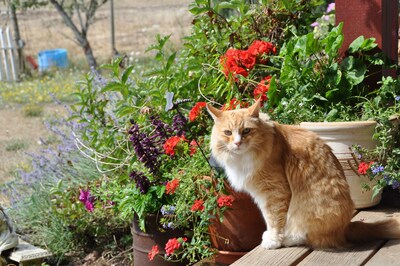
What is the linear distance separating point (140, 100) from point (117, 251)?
126cm

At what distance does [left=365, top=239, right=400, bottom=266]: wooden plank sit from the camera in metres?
2.56

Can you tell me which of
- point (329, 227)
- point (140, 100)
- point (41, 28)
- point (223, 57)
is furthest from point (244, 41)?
point (41, 28)

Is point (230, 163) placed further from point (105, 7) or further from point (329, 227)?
point (105, 7)

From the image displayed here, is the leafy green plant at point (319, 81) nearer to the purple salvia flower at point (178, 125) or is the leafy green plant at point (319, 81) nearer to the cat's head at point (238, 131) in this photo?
the purple salvia flower at point (178, 125)

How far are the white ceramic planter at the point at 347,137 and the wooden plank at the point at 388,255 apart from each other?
626 millimetres

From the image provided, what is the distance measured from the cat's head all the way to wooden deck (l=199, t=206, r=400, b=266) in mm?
475

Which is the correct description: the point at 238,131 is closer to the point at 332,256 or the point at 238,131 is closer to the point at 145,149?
the point at 332,256

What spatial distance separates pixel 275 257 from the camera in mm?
2709

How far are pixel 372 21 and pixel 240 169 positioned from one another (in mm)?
1480

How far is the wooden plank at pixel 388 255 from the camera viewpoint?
8.41ft

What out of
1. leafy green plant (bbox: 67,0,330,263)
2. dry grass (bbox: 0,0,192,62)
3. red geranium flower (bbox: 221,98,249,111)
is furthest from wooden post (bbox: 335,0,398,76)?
dry grass (bbox: 0,0,192,62)

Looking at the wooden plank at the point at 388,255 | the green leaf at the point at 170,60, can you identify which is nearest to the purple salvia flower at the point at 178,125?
the green leaf at the point at 170,60

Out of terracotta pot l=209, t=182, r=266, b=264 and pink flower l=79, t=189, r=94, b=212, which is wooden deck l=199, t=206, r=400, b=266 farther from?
pink flower l=79, t=189, r=94, b=212

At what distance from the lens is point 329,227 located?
2.72 metres
